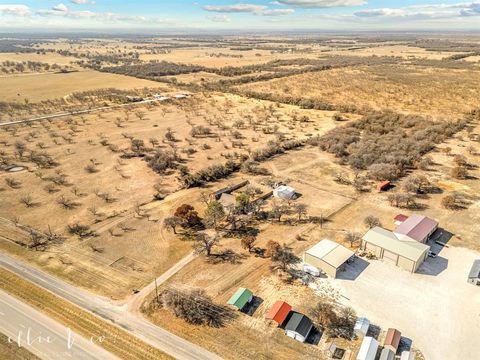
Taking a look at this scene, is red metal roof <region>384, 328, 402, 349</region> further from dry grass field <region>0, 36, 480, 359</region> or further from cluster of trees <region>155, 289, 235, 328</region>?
cluster of trees <region>155, 289, 235, 328</region>

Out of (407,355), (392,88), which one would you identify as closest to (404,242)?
(407,355)

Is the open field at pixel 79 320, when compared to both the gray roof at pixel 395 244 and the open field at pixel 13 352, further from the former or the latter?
the gray roof at pixel 395 244

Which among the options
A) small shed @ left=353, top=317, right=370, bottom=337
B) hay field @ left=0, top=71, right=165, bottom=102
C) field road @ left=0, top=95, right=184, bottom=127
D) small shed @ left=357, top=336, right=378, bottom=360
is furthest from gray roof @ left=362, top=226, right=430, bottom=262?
hay field @ left=0, top=71, right=165, bottom=102

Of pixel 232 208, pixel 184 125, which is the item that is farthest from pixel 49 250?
pixel 184 125

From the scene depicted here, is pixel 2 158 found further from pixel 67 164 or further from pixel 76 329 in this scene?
pixel 76 329

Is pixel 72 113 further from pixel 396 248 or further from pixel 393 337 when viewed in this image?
pixel 393 337

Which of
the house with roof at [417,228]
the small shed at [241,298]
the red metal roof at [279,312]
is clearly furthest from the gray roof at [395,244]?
the small shed at [241,298]
